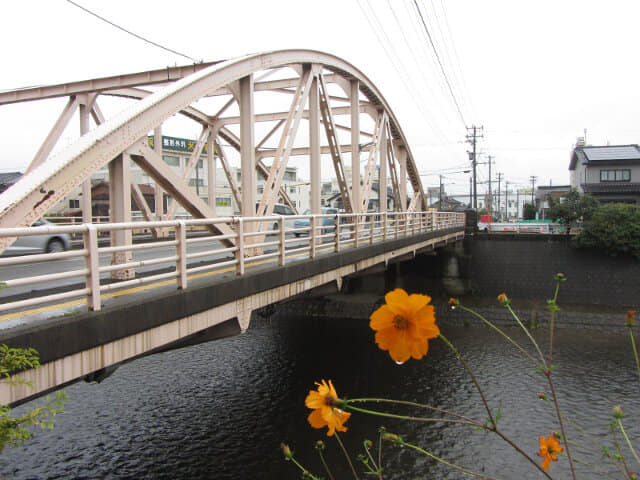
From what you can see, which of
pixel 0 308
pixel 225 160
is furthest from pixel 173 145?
pixel 0 308

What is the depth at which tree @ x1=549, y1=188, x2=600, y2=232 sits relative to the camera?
27.5m

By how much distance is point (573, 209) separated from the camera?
90.2 ft

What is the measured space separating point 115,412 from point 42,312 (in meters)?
7.83

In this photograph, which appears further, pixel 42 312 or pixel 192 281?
pixel 192 281

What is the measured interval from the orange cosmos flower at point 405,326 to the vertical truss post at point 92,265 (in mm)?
3294

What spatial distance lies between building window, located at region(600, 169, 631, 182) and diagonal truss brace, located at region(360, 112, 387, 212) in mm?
25748

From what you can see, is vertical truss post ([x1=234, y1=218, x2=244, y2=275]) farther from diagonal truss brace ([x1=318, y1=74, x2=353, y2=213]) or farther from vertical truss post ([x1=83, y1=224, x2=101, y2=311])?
diagonal truss brace ([x1=318, y1=74, x2=353, y2=213])

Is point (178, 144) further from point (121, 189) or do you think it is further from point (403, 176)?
point (121, 189)

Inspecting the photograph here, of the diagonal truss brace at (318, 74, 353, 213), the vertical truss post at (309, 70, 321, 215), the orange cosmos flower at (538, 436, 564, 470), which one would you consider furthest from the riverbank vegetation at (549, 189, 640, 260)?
the orange cosmos flower at (538, 436, 564, 470)

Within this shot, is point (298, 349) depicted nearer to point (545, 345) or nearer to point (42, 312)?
point (545, 345)

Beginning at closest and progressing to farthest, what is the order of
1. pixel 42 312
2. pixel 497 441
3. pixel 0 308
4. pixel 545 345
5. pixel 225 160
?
pixel 0 308 < pixel 42 312 < pixel 497 441 < pixel 545 345 < pixel 225 160

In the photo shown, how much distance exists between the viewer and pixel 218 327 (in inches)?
265

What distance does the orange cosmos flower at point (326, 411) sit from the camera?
1899 millimetres

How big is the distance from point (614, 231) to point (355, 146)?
1585 centimetres
